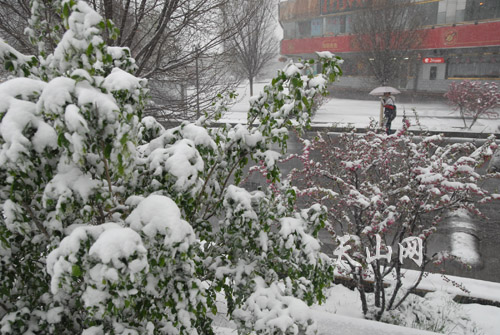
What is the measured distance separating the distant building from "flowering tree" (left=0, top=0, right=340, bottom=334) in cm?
2214

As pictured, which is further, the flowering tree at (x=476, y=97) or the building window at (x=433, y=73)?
the building window at (x=433, y=73)

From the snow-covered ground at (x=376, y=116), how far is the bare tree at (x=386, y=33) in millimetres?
2739

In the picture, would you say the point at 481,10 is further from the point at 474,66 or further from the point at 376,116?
the point at 376,116

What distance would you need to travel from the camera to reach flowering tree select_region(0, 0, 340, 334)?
1.44m

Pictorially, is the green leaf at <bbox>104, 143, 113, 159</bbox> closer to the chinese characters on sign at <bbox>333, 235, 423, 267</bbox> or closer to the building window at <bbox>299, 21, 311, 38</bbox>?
the chinese characters on sign at <bbox>333, 235, 423, 267</bbox>

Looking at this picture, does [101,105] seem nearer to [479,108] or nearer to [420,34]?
→ [479,108]

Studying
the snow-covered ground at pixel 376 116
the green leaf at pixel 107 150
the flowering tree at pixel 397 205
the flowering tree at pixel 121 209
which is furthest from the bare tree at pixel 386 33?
the green leaf at pixel 107 150

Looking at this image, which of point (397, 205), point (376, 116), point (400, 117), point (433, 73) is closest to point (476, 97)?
point (400, 117)

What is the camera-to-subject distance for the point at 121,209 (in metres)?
1.96

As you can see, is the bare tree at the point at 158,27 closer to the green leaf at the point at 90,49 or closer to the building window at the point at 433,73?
the green leaf at the point at 90,49

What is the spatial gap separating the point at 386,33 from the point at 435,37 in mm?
10324

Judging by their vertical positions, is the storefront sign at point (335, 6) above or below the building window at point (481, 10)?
above

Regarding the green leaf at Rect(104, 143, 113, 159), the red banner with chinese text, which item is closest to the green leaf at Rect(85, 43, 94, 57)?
the green leaf at Rect(104, 143, 113, 159)

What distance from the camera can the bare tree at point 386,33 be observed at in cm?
1792
